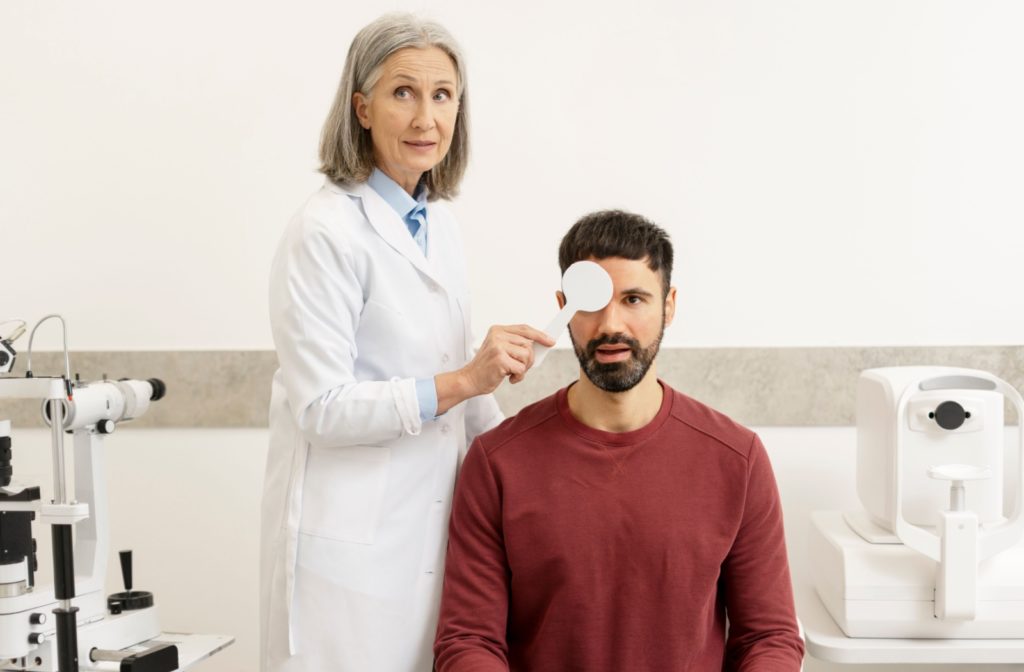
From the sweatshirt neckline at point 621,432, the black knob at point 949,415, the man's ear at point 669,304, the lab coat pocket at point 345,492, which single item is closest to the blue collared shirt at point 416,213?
the lab coat pocket at point 345,492

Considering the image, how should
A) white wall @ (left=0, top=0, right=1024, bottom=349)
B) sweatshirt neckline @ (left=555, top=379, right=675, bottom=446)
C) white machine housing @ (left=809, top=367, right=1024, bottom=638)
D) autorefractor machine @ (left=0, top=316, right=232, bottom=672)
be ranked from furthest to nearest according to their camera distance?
white wall @ (left=0, top=0, right=1024, bottom=349) → white machine housing @ (left=809, top=367, right=1024, bottom=638) → sweatshirt neckline @ (left=555, top=379, right=675, bottom=446) → autorefractor machine @ (left=0, top=316, right=232, bottom=672)

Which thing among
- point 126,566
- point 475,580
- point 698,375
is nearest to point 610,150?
point 698,375

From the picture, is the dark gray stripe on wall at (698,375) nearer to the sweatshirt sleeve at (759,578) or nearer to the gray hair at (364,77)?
the sweatshirt sleeve at (759,578)

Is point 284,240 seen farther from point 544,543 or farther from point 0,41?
point 0,41

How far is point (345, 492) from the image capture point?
4.58 feet

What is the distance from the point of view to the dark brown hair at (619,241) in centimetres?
142

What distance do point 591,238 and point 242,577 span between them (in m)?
1.30

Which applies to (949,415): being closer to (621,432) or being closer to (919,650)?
(919,650)

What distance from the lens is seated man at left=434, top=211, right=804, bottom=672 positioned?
138 cm

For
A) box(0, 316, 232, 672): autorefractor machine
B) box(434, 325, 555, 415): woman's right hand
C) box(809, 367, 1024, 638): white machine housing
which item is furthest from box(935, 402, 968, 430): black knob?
box(0, 316, 232, 672): autorefractor machine

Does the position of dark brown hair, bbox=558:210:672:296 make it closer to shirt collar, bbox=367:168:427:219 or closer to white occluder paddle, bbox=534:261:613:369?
white occluder paddle, bbox=534:261:613:369

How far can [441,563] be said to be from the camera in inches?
57.7

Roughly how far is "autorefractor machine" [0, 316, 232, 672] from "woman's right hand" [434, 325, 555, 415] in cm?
50

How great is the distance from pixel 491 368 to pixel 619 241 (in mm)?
259
